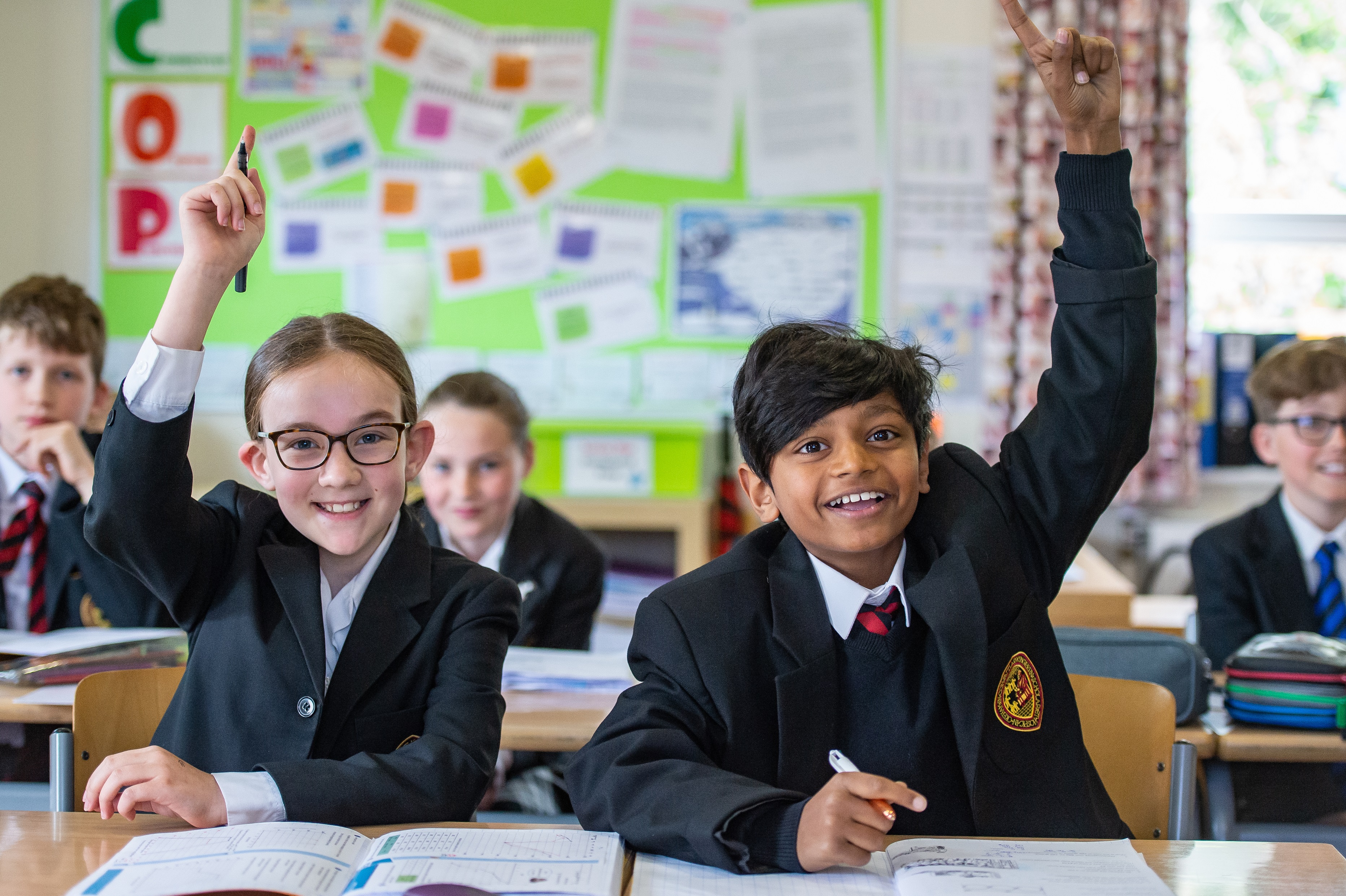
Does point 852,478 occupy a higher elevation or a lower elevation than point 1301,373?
lower

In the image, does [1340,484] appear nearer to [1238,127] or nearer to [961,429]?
[961,429]

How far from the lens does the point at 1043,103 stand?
4.19 m

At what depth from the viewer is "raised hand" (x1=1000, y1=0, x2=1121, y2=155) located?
1.31 metres

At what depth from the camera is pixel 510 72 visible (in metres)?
4.35

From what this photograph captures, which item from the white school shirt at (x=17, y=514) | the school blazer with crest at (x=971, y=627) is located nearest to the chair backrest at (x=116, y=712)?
the school blazer with crest at (x=971, y=627)

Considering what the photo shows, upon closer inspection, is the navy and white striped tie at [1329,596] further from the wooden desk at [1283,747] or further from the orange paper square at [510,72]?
the orange paper square at [510,72]

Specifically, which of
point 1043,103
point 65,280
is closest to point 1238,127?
point 1043,103

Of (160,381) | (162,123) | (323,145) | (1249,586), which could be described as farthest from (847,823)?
(162,123)

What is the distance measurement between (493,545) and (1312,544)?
173cm

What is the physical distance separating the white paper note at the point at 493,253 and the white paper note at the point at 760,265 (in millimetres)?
529

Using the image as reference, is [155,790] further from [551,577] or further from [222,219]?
[551,577]

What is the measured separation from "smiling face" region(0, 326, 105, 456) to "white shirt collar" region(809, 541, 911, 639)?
6.02 ft

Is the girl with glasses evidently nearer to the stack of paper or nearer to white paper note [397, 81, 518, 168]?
the stack of paper

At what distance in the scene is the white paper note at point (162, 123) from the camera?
14.3 ft
